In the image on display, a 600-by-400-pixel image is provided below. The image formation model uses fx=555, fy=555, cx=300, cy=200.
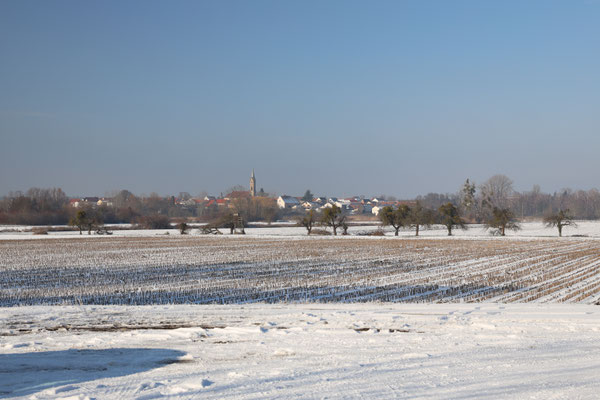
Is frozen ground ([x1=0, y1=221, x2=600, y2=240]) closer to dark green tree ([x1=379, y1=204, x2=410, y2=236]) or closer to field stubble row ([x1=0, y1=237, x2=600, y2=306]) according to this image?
dark green tree ([x1=379, y1=204, x2=410, y2=236])

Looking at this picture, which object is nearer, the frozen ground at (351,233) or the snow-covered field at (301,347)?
the snow-covered field at (301,347)

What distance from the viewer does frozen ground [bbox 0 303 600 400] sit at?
6973 millimetres

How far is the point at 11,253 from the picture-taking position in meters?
41.5

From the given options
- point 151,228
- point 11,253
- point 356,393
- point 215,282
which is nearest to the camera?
point 356,393

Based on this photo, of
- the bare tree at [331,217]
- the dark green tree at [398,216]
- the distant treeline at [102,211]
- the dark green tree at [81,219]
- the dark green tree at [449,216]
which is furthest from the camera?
the distant treeline at [102,211]

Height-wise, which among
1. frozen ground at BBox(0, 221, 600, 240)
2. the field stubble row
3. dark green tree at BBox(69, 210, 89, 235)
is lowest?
the field stubble row

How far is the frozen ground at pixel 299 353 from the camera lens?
22.9 feet

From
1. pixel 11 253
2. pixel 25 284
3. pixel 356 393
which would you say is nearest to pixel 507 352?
pixel 356 393

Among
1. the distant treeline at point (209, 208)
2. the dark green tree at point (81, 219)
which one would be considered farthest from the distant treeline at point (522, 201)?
the dark green tree at point (81, 219)

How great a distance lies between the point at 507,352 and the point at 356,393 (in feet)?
10.5

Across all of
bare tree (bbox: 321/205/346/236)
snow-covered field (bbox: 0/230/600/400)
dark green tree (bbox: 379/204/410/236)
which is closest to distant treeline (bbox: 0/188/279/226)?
bare tree (bbox: 321/205/346/236)

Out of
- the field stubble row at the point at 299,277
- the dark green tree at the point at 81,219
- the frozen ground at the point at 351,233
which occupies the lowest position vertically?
the field stubble row at the point at 299,277

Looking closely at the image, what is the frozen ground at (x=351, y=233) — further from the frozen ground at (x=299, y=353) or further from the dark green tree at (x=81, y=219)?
the frozen ground at (x=299, y=353)

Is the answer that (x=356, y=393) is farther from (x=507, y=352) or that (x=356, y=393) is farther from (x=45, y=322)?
(x=45, y=322)
